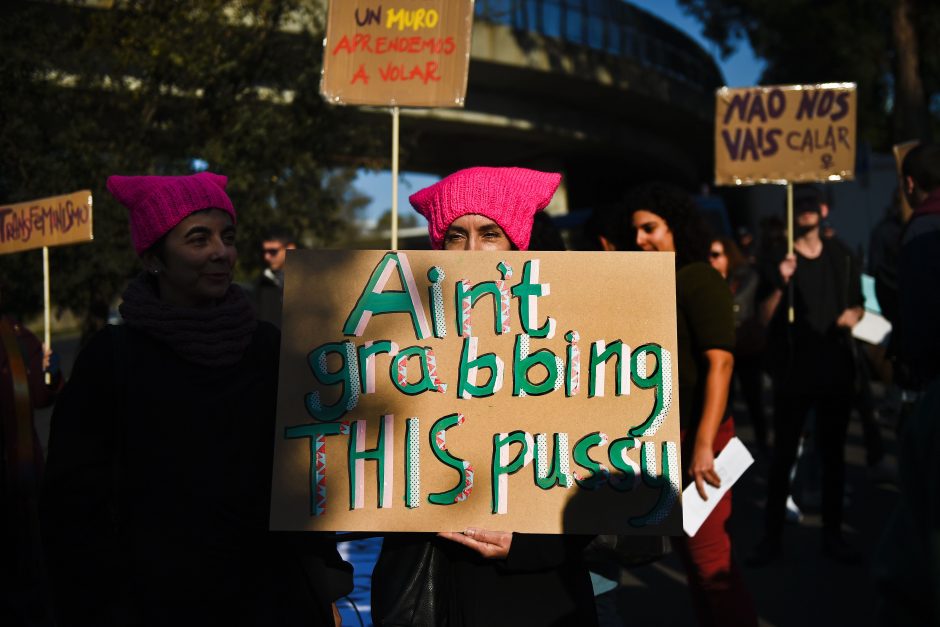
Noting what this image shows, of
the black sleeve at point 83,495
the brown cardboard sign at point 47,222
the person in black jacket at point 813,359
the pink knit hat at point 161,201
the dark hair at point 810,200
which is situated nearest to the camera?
the black sleeve at point 83,495

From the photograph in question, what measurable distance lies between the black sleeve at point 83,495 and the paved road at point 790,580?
5.68 feet

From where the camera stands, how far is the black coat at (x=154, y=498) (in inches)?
88.0

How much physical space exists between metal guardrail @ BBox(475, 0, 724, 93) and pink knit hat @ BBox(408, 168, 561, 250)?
20435 mm

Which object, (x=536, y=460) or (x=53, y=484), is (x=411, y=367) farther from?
(x=53, y=484)

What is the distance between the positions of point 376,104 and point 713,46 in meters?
29.3

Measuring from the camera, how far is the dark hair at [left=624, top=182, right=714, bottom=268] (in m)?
4.10

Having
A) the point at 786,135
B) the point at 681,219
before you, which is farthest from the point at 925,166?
the point at 786,135

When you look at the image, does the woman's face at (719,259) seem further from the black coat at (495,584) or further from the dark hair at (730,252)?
the black coat at (495,584)

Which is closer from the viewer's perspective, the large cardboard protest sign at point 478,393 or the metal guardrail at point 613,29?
the large cardboard protest sign at point 478,393

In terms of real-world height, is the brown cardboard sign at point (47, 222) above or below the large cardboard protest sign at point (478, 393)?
above

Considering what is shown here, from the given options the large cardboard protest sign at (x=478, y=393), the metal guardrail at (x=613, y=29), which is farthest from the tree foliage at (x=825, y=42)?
the large cardboard protest sign at (x=478, y=393)

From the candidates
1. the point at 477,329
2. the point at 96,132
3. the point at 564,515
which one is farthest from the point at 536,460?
the point at 96,132

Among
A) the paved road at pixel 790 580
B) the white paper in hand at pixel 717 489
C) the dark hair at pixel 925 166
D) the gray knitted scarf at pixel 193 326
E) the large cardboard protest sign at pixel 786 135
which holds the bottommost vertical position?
the paved road at pixel 790 580

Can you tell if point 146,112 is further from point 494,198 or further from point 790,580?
point 494,198
